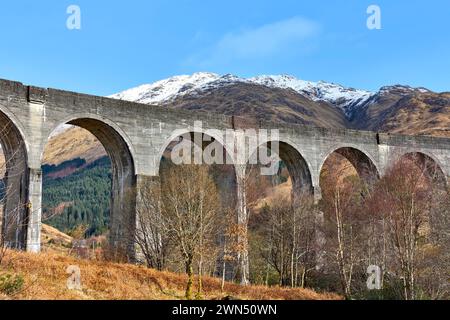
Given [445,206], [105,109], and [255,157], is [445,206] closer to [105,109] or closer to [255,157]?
[255,157]

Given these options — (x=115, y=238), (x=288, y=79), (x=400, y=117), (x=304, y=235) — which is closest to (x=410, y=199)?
(x=304, y=235)

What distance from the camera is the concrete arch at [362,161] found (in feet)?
101

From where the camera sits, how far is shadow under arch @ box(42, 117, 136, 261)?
21.8m

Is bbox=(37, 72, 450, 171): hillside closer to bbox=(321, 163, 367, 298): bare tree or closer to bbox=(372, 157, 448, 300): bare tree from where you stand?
bbox=(321, 163, 367, 298): bare tree

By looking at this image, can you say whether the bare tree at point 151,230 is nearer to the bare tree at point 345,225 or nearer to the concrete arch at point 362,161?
the bare tree at point 345,225

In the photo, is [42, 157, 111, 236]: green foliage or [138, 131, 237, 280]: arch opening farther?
[42, 157, 111, 236]: green foliage

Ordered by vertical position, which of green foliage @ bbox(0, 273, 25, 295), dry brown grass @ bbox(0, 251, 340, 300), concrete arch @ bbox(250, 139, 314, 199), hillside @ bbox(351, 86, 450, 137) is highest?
hillside @ bbox(351, 86, 450, 137)

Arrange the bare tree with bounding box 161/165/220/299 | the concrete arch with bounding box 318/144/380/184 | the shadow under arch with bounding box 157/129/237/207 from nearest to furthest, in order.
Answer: the bare tree with bounding box 161/165/220/299 < the shadow under arch with bounding box 157/129/237/207 < the concrete arch with bounding box 318/144/380/184

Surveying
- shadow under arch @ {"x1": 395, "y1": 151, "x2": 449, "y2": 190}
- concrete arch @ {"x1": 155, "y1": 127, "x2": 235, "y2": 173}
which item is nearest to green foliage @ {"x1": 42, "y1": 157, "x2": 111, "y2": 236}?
concrete arch @ {"x1": 155, "y1": 127, "x2": 235, "y2": 173}

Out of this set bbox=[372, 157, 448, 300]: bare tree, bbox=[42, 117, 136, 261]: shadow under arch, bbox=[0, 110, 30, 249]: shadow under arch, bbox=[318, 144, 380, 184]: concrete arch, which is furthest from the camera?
bbox=[318, 144, 380, 184]: concrete arch

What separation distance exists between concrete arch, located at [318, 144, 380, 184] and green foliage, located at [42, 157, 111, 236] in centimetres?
4560

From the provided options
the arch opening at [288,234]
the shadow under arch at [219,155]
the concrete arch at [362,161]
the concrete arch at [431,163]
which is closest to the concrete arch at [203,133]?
the shadow under arch at [219,155]

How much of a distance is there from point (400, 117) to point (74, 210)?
74358 mm

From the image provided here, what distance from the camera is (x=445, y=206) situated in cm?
2330
